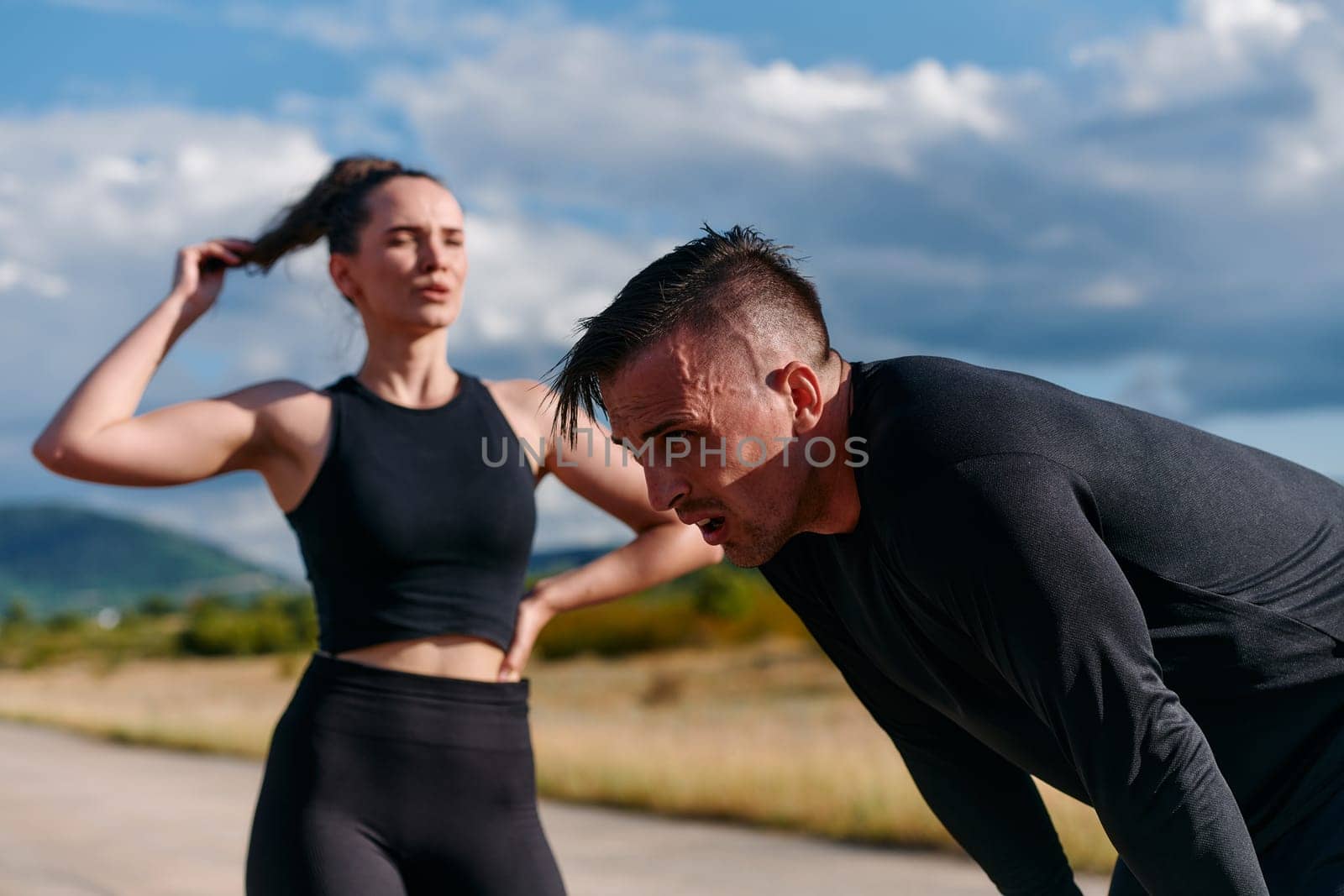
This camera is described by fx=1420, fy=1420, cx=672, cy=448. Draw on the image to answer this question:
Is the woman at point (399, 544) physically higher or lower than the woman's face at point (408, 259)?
lower

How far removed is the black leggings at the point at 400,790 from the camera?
278 cm

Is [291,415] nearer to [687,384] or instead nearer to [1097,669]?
[687,384]

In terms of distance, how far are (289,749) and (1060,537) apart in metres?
1.80

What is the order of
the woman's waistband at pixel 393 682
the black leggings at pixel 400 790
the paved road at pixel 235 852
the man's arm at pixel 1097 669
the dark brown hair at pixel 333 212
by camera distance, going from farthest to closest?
1. the paved road at pixel 235 852
2. the dark brown hair at pixel 333 212
3. the woman's waistband at pixel 393 682
4. the black leggings at pixel 400 790
5. the man's arm at pixel 1097 669

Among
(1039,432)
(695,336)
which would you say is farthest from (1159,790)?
(695,336)

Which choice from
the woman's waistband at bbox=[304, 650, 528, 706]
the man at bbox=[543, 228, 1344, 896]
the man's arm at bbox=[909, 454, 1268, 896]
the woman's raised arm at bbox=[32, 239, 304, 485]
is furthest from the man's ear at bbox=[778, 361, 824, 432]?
the woman's raised arm at bbox=[32, 239, 304, 485]

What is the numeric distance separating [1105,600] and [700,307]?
2.13 feet

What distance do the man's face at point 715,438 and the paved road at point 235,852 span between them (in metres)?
4.47

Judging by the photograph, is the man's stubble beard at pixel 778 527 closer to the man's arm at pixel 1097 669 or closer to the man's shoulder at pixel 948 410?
the man's shoulder at pixel 948 410

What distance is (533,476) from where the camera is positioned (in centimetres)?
322

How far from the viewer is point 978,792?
8.05 ft

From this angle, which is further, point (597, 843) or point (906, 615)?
point (597, 843)

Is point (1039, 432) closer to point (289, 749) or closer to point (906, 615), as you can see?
point (906, 615)

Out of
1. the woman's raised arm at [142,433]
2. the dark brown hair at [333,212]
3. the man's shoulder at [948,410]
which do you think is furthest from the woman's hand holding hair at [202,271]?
the man's shoulder at [948,410]
